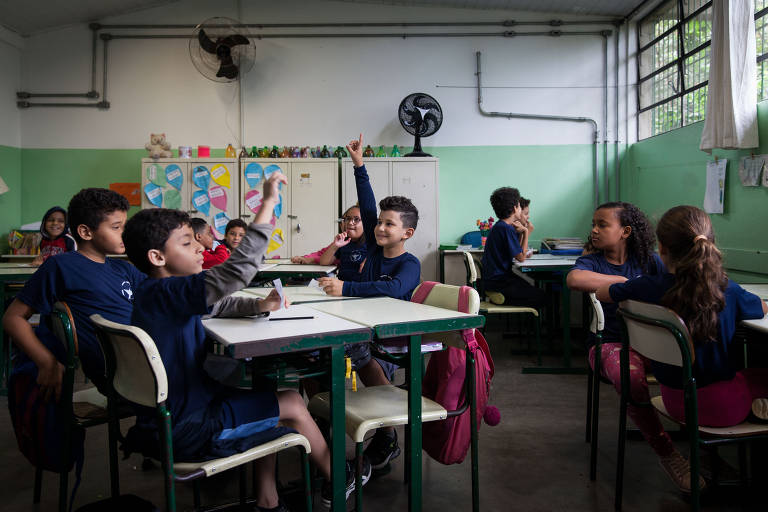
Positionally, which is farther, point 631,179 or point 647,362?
point 631,179

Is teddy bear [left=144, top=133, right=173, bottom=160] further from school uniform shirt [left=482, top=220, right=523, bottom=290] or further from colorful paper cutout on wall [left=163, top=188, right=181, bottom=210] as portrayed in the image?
school uniform shirt [left=482, top=220, right=523, bottom=290]

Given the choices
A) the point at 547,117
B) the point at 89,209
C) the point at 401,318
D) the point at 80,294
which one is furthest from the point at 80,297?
the point at 547,117

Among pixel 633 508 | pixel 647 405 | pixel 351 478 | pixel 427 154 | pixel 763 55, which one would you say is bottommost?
pixel 633 508

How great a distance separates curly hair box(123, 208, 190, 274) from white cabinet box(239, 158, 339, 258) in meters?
4.29

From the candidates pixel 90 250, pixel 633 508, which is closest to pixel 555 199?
pixel 633 508

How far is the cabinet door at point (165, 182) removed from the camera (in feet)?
19.5

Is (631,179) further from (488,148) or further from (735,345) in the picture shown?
(735,345)

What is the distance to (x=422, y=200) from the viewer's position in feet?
19.5

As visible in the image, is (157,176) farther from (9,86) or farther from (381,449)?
(381,449)

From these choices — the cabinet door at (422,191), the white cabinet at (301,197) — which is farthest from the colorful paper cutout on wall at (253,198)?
the cabinet door at (422,191)

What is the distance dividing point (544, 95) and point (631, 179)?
130 centimetres

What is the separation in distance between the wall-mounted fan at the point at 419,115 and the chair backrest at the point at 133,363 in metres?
4.69

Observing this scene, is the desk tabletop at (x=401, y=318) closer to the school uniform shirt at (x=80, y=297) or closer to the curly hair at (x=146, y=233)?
the curly hair at (x=146, y=233)

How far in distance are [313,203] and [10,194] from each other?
3.35 metres
